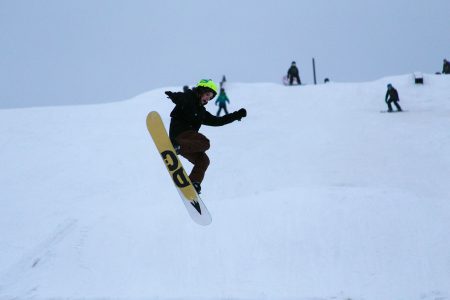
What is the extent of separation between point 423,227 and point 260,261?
4.57m

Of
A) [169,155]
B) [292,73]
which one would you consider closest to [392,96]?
[292,73]

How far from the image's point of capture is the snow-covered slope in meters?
13.5

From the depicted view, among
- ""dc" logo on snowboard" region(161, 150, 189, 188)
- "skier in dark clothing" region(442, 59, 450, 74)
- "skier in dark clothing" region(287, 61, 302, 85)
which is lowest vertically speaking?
"skier in dark clothing" region(442, 59, 450, 74)

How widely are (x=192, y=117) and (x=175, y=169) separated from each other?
1028 mm

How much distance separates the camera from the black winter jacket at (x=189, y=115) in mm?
6520

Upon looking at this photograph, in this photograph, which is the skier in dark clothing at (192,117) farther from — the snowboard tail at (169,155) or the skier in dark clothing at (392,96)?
the skier in dark clothing at (392,96)

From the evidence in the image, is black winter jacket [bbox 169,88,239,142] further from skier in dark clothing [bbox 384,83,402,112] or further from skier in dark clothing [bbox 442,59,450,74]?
skier in dark clothing [bbox 442,59,450,74]

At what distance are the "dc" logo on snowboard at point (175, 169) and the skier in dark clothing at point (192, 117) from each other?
0.27 meters

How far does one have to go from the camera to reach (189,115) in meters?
6.65

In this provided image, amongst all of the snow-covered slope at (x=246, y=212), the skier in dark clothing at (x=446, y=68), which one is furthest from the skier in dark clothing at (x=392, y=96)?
the skier in dark clothing at (x=446, y=68)

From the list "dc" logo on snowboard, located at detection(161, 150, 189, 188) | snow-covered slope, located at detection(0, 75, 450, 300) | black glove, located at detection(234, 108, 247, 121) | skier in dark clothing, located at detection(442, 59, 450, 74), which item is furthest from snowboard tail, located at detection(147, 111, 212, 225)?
skier in dark clothing, located at detection(442, 59, 450, 74)

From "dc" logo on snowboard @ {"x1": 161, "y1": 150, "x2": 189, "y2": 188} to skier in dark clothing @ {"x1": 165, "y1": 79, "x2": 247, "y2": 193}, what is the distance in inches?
10.6

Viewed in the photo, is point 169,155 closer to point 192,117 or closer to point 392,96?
point 192,117

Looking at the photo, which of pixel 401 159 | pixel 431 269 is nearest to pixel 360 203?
pixel 431 269
